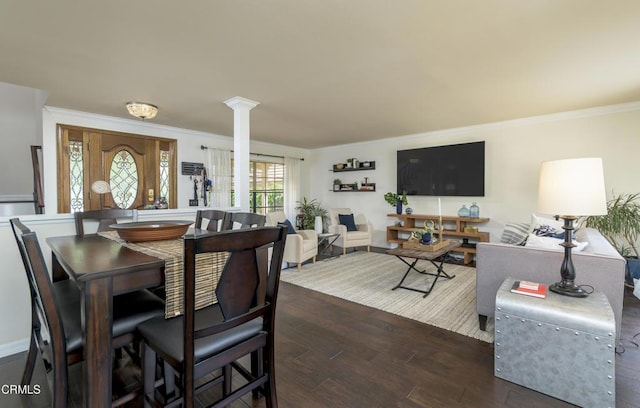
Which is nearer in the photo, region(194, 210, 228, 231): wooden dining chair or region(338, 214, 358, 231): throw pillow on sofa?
region(194, 210, 228, 231): wooden dining chair

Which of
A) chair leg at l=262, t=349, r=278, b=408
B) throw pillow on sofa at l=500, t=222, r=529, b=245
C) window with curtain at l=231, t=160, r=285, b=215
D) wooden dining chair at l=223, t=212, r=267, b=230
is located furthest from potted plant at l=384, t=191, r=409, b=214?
chair leg at l=262, t=349, r=278, b=408

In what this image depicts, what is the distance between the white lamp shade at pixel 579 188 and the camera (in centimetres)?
173

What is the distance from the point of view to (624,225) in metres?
3.64

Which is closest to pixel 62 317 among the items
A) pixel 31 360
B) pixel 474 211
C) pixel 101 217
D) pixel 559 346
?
pixel 31 360

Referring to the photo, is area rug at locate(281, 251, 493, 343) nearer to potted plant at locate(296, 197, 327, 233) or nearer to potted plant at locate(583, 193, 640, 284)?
potted plant at locate(583, 193, 640, 284)

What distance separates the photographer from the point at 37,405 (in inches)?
63.3

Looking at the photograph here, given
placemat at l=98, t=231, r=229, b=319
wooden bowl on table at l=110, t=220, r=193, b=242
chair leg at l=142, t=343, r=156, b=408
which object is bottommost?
chair leg at l=142, t=343, r=156, b=408

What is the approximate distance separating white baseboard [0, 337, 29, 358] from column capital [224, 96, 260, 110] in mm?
2867

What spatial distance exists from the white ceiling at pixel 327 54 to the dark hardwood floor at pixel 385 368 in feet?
7.65

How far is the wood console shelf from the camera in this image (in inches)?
189

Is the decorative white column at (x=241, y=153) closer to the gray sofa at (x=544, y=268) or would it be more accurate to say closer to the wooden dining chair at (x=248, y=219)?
the wooden dining chair at (x=248, y=219)

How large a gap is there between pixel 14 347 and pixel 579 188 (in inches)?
158

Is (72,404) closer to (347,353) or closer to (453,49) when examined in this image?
(347,353)

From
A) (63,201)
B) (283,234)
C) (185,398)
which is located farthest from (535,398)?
(63,201)
